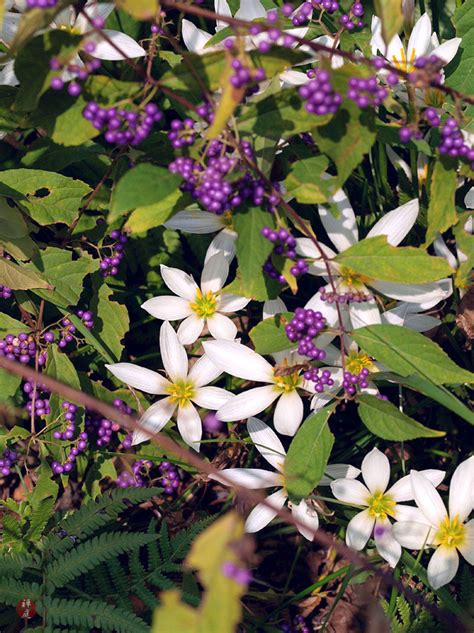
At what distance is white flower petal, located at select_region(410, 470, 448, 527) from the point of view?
74.5 inches

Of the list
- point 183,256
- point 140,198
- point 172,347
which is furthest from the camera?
point 183,256

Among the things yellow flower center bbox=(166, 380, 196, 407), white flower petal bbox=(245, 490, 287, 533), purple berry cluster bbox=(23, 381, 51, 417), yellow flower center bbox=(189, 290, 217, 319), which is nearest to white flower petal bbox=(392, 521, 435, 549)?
white flower petal bbox=(245, 490, 287, 533)

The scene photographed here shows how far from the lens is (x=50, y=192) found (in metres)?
2.00

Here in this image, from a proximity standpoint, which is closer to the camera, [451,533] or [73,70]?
[73,70]

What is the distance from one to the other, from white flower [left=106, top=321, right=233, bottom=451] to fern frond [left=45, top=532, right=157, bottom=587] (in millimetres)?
244

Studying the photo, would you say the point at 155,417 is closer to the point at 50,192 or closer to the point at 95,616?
the point at 95,616

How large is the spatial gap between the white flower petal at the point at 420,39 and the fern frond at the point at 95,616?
1523 millimetres

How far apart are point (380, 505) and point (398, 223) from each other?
72 cm

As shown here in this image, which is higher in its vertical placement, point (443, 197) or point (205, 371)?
point (443, 197)

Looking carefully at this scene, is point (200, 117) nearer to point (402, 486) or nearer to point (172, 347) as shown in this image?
point (172, 347)

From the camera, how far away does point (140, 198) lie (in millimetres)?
1414

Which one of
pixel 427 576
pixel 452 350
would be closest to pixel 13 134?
pixel 452 350

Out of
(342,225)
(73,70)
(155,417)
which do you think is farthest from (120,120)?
(155,417)

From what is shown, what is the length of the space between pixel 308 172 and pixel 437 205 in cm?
29
